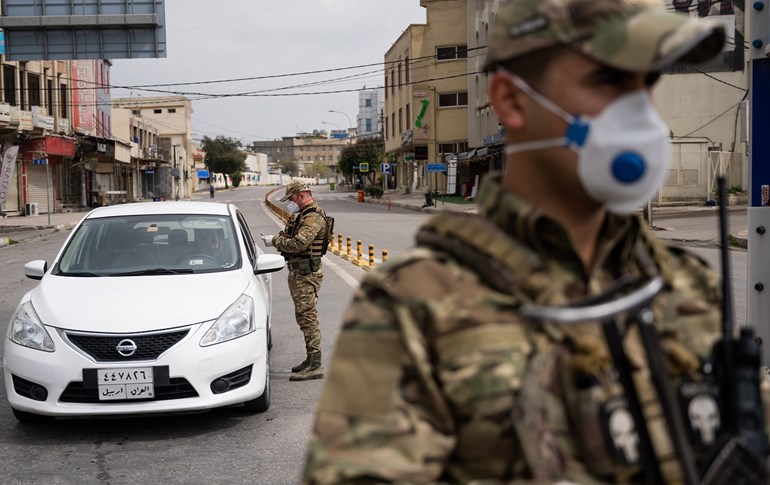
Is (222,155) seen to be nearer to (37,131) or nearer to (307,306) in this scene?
(37,131)

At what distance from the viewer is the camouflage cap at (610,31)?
1464 millimetres

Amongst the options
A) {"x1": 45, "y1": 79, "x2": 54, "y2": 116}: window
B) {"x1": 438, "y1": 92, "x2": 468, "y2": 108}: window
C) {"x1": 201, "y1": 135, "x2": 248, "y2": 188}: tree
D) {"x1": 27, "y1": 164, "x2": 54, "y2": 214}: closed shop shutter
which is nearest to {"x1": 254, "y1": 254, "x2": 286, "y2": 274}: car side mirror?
{"x1": 27, "y1": 164, "x2": 54, "y2": 214}: closed shop shutter

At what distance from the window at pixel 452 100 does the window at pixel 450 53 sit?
281cm

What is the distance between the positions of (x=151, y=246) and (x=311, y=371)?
1.80 m

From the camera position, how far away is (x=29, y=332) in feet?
20.5

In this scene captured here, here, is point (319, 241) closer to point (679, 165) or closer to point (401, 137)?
point (679, 165)

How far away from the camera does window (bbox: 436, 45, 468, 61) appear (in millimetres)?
68000

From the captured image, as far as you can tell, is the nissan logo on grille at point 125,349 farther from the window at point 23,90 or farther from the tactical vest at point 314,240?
the window at point 23,90

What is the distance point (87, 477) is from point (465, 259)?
178 inches

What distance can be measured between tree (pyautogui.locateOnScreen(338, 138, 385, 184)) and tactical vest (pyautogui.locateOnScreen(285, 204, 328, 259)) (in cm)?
8185

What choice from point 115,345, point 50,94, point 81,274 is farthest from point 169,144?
point 115,345

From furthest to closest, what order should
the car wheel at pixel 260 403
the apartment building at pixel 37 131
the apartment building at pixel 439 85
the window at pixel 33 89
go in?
the apartment building at pixel 439 85 < the window at pixel 33 89 < the apartment building at pixel 37 131 < the car wheel at pixel 260 403

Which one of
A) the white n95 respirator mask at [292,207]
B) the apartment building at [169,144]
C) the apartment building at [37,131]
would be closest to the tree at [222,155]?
the apartment building at [169,144]

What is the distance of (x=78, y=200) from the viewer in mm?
55156
